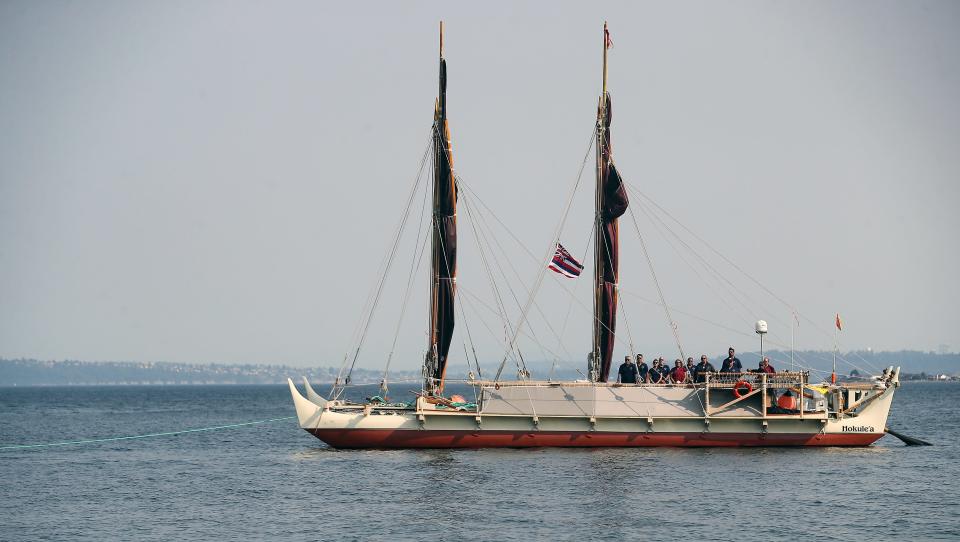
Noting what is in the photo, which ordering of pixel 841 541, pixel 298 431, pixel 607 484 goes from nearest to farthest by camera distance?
pixel 841 541 → pixel 607 484 → pixel 298 431

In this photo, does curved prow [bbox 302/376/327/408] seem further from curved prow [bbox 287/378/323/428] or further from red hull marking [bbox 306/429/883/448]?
red hull marking [bbox 306/429/883/448]

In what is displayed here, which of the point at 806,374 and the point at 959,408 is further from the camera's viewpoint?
the point at 959,408

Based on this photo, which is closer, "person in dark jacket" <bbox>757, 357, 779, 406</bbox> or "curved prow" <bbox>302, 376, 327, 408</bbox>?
"person in dark jacket" <bbox>757, 357, 779, 406</bbox>

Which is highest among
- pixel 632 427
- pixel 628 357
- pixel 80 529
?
pixel 628 357

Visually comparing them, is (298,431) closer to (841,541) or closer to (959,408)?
(841,541)

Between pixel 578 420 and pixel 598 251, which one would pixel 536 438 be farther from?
pixel 598 251

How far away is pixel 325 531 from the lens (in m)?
38.3

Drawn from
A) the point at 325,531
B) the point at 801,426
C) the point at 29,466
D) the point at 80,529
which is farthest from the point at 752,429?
the point at 29,466

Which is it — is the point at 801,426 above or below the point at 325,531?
above

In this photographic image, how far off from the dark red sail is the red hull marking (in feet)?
16.8

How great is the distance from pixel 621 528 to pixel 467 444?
63.0 feet

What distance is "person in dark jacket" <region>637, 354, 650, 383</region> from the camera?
188 feet

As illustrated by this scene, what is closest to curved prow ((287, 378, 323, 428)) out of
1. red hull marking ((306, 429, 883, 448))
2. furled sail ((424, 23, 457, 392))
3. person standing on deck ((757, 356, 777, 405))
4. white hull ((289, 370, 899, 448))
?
white hull ((289, 370, 899, 448))

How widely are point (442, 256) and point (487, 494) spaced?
1875cm
